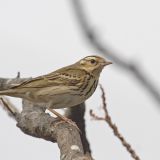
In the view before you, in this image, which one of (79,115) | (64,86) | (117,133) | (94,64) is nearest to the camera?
(117,133)

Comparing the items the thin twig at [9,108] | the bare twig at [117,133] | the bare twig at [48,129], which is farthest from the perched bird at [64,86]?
the bare twig at [117,133]

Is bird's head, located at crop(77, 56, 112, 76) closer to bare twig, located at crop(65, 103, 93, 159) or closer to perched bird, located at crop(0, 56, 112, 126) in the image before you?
perched bird, located at crop(0, 56, 112, 126)

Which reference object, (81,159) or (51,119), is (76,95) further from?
(81,159)

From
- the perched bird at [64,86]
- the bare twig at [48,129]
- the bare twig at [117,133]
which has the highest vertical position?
the bare twig at [117,133]

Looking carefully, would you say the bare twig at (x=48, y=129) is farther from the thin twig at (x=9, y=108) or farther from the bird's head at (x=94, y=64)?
the bird's head at (x=94, y=64)

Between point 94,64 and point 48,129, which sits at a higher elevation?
point 48,129

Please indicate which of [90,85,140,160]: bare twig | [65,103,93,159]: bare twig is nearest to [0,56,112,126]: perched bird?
[65,103,93,159]: bare twig

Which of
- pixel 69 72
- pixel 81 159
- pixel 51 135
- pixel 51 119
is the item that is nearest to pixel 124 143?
pixel 81 159

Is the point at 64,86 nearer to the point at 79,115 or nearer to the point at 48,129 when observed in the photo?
the point at 79,115

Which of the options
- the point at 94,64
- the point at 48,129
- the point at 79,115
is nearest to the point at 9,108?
the point at 48,129
